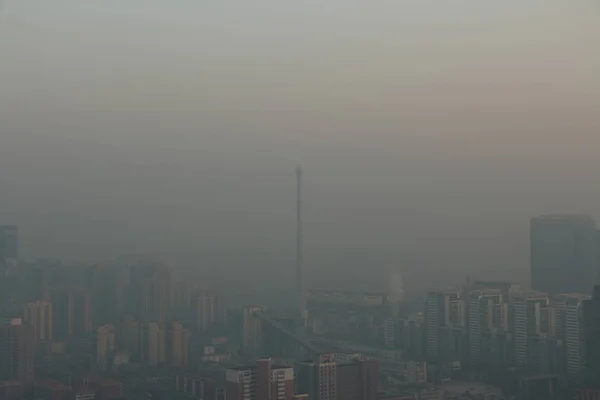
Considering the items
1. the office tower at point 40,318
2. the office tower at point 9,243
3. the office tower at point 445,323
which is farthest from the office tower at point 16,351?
the office tower at point 445,323

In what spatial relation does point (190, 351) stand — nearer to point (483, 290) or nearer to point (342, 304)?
point (342, 304)

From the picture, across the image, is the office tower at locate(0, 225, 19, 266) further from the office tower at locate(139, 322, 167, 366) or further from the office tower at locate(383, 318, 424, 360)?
the office tower at locate(383, 318, 424, 360)

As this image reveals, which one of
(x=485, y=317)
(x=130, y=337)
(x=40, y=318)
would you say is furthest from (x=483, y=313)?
(x=40, y=318)

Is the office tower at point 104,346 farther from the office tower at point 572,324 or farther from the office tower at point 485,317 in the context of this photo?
the office tower at point 572,324

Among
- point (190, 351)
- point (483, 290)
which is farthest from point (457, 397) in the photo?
point (190, 351)

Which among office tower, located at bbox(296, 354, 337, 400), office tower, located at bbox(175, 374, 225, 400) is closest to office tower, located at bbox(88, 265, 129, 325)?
office tower, located at bbox(175, 374, 225, 400)

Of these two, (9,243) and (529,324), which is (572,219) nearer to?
(529,324)
